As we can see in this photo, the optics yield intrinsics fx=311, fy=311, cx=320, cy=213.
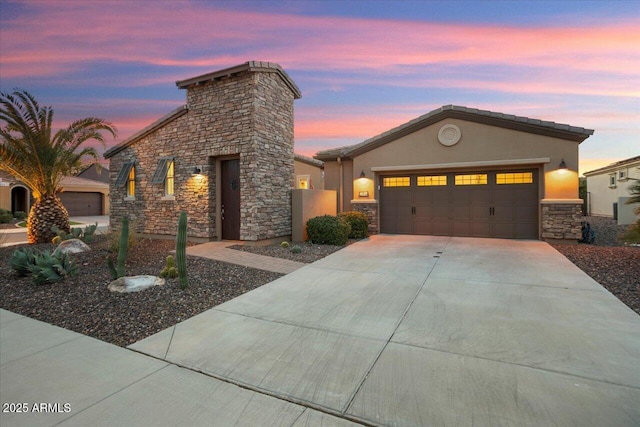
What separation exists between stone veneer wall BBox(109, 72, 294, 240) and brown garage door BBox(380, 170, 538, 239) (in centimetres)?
479

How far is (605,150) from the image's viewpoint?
21609 millimetres

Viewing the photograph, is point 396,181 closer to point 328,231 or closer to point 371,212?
point 371,212

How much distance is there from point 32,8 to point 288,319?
1149 centimetres

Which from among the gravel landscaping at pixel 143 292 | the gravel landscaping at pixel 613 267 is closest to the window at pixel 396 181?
the gravel landscaping at pixel 613 267

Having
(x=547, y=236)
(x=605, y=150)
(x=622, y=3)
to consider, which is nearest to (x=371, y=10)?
(x=622, y=3)

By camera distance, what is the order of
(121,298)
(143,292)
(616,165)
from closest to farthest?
(121,298) < (143,292) < (616,165)

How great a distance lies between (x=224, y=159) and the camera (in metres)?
10.9

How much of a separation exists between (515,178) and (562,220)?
2084 mm

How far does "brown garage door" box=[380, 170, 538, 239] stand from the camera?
11.5 m

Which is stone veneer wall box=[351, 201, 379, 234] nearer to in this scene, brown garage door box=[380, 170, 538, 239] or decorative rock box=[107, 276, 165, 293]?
brown garage door box=[380, 170, 538, 239]

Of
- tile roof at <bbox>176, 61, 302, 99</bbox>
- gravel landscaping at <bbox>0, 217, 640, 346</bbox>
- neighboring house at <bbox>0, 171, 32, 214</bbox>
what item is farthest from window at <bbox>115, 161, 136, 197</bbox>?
neighboring house at <bbox>0, 171, 32, 214</bbox>

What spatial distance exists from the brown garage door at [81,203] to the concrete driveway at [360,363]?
2785 cm

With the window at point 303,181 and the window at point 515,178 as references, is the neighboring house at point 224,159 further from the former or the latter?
the window at point 515,178

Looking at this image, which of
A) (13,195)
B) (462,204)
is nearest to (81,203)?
(13,195)
